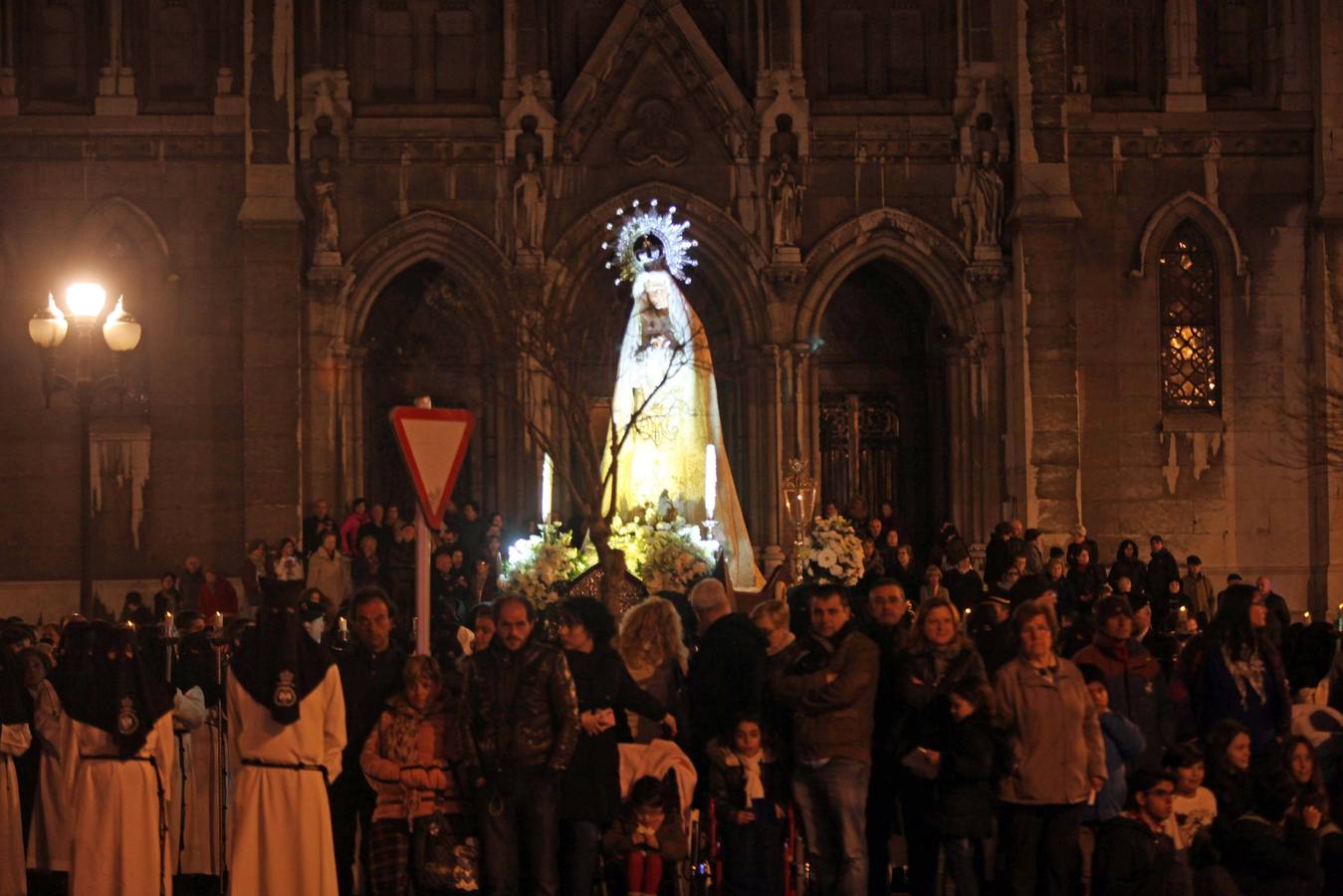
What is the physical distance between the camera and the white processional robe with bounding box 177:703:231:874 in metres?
12.3

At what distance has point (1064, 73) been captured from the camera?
81.9 feet

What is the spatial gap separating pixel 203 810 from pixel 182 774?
0.96 ft

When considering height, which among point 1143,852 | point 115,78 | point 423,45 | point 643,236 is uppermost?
point 423,45

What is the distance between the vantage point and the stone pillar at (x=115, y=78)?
2512cm

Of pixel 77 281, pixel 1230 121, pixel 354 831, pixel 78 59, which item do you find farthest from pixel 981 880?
pixel 78 59

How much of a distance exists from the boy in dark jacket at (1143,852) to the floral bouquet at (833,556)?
862 centimetres

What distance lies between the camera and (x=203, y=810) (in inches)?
486

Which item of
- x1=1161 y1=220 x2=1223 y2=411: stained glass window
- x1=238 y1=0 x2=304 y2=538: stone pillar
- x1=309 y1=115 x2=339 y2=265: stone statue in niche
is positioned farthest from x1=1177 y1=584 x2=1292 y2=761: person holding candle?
x1=309 y1=115 x2=339 y2=265: stone statue in niche

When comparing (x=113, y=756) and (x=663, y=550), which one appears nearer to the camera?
(x=113, y=756)

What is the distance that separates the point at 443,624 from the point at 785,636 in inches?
315

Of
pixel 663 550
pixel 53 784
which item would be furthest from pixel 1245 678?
Answer: pixel 663 550

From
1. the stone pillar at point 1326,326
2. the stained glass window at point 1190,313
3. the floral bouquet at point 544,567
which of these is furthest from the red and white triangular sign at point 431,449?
the stone pillar at point 1326,326

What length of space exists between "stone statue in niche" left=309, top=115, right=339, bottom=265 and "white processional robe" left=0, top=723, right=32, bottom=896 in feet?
44.9

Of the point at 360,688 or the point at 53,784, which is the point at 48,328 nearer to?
the point at 53,784
